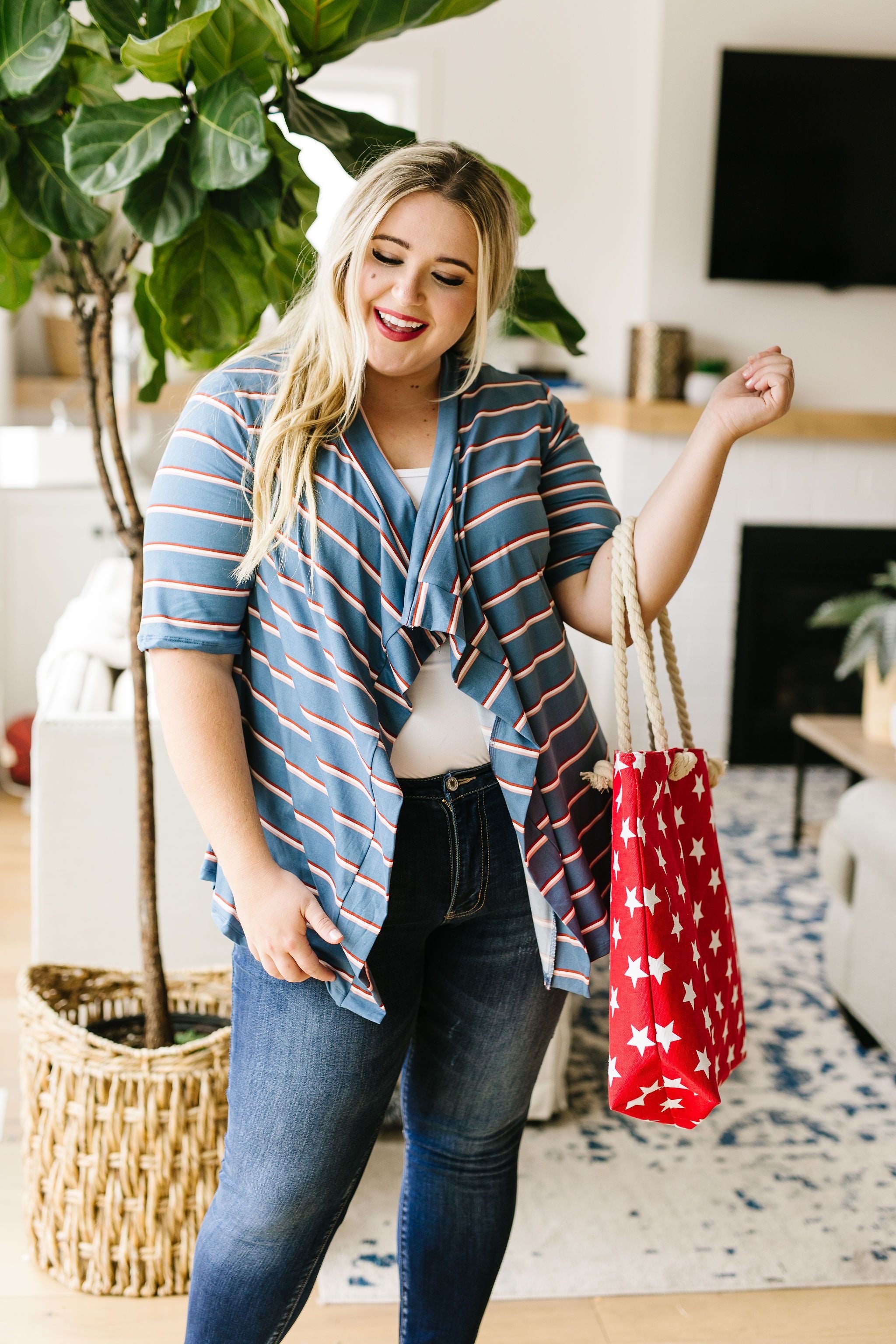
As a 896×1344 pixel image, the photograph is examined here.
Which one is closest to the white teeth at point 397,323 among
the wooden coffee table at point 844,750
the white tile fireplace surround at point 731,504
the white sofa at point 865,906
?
the white sofa at point 865,906

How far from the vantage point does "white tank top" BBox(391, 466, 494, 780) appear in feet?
3.40

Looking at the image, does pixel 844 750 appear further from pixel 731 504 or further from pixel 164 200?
pixel 164 200

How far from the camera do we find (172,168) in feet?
4.01

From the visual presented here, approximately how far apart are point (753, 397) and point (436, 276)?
0.91 ft

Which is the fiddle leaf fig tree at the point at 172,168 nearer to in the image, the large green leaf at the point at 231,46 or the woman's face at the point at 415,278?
the large green leaf at the point at 231,46

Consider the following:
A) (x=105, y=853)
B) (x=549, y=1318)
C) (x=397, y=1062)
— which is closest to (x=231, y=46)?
(x=397, y=1062)

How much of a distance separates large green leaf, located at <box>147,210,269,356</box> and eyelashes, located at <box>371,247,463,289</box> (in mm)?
374

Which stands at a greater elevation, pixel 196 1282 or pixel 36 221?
pixel 36 221

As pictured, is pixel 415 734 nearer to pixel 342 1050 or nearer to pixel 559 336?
pixel 342 1050

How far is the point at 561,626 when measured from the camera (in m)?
1.12

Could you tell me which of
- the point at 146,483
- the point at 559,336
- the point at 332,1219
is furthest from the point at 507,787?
the point at 146,483

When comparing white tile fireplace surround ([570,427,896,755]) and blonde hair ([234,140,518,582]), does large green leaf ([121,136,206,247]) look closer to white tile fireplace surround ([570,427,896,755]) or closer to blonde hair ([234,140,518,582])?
blonde hair ([234,140,518,582])

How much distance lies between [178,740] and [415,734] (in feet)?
0.64

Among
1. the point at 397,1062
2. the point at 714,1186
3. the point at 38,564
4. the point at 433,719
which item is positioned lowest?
the point at 714,1186
